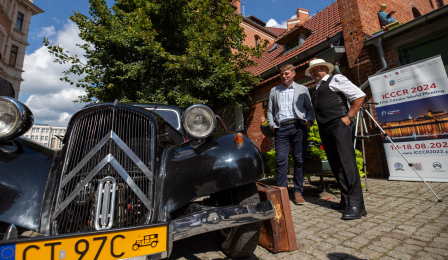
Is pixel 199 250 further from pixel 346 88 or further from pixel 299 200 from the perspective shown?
pixel 346 88

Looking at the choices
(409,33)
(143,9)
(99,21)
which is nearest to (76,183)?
(409,33)

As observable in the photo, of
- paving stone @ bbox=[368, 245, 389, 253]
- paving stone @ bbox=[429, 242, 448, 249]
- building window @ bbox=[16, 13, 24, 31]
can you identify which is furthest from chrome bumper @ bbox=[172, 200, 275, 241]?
building window @ bbox=[16, 13, 24, 31]

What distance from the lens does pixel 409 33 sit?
5.04 metres

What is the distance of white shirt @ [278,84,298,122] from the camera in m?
3.24

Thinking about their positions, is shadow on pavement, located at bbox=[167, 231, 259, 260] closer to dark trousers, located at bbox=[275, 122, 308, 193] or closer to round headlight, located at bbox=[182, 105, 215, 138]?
round headlight, located at bbox=[182, 105, 215, 138]

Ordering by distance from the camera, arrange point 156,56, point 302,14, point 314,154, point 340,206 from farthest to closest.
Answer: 1. point 302,14
2. point 156,56
3. point 314,154
4. point 340,206

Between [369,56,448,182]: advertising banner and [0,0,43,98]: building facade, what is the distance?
26.3 m

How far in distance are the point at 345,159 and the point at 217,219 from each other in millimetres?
2026

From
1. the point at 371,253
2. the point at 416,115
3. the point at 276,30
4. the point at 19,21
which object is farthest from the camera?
the point at 276,30

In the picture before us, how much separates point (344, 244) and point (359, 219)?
30.6 inches

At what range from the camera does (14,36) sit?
70.0 ft

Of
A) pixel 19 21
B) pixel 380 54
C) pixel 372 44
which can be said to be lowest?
pixel 380 54

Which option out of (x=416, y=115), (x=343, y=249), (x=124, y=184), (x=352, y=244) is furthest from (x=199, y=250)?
(x=416, y=115)

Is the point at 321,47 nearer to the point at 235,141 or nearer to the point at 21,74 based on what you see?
the point at 235,141
